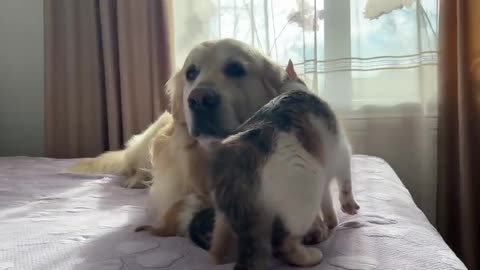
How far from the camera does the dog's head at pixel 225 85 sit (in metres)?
0.88

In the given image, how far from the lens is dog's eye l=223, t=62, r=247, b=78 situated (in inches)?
37.0

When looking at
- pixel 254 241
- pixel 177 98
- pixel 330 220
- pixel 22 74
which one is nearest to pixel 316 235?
pixel 330 220

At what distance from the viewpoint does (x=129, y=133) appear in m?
2.35

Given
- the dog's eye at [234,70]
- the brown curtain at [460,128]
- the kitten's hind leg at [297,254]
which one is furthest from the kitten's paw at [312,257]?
the brown curtain at [460,128]

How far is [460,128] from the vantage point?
1.90 meters

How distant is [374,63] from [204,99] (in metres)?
1.44

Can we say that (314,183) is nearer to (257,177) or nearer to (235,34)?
(257,177)

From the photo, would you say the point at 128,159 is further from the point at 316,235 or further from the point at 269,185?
the point at 269,185

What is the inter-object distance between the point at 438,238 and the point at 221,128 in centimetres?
44

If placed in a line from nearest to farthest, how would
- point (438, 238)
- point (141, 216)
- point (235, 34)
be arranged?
point (438, 238)
point (141, 216)
point (235, 34)

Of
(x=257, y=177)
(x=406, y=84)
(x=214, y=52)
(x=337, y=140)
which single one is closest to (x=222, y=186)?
(x=257, y=177)

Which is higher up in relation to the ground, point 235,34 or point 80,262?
point 235,34

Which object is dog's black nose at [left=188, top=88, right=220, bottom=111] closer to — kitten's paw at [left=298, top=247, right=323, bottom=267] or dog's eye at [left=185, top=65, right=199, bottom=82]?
dog's eye at [left=185, top=65, right=199, bottom=82]

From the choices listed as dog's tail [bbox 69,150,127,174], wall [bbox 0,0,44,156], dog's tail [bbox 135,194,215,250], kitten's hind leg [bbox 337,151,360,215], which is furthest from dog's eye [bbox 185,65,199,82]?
wall [bbox 0,0,44,156]
